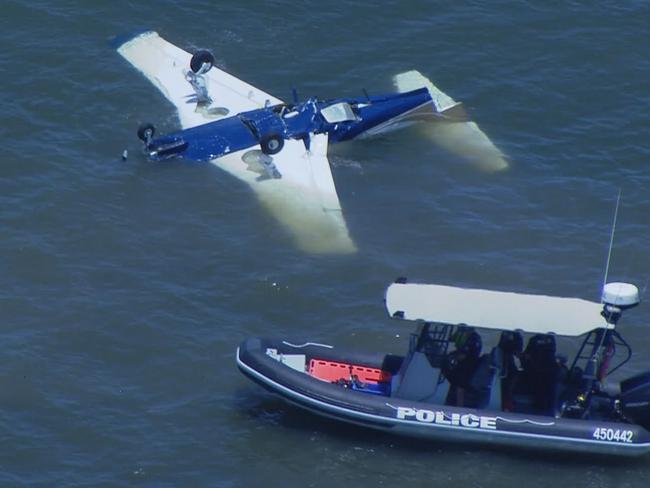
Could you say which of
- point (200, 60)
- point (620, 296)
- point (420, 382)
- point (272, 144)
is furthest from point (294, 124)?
point (620, 296)

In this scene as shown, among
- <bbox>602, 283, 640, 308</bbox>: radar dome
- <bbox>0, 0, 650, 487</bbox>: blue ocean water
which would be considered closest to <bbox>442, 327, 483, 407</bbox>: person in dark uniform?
<bbox>0, 0, 650, 487</bbox>: blue ocean water

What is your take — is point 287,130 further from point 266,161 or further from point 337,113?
point 337,113

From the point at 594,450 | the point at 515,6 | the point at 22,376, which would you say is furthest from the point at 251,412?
the point at 515,6

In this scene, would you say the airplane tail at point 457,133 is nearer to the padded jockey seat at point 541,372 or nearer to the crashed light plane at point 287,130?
the crashed light plane at point 287,130

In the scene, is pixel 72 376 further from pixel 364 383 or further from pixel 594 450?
pixel 594 450

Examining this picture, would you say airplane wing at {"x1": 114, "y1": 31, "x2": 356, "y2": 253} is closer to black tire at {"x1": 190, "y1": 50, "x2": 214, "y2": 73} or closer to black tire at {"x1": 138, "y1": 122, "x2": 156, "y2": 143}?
black tire at {"x1": 190, "y1": 50, "x2": 214, "y2": 73}

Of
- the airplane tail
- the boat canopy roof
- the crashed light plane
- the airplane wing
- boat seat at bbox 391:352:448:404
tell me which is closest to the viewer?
the boat canopy roof
